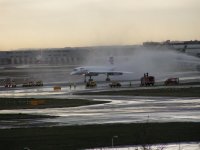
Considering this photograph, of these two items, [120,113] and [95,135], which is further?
[120,113]

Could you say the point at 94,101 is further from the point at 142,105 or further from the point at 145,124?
the point at 145,124

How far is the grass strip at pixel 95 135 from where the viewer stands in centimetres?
3835

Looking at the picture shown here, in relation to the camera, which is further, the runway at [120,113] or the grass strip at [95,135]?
the runway at [120,113]

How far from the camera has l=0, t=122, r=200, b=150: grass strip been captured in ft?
126

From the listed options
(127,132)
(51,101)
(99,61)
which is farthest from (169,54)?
(127,132)

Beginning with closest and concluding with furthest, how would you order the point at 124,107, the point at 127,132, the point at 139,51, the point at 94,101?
the point at 127,132 < the point at 124,107 < the point at 94,101 < the point at 139,51

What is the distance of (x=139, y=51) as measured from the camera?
637 ft

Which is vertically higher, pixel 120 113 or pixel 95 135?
pixel 120 113

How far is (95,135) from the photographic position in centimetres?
4212

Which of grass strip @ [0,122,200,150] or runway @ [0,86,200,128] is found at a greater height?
runway @ [0,86,200,128]

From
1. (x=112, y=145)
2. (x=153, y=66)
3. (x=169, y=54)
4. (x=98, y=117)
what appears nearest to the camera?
(x=112, y=145)

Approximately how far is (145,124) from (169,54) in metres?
134

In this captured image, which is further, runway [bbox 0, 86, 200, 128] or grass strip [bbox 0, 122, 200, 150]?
runway [bbox 0, 86, 200, 128]

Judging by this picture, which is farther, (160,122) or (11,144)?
(160,122)
